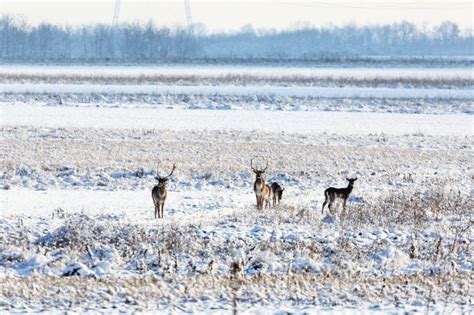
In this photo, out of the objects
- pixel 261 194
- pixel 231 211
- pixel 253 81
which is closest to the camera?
pixel 261 194

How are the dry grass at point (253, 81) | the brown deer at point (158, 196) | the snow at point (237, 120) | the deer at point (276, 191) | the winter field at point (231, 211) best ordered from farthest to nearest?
the dry grass at point (253, 81), the snow at point (237, 120), the deer at point (276, 191), the brown deer at point (158, 196), the winter field at point (231, 211)

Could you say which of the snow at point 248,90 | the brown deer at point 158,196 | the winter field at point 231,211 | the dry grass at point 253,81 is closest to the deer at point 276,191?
the winter field at point 231,211

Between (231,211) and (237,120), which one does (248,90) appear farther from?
(231,211)

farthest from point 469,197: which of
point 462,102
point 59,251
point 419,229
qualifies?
point 462,102

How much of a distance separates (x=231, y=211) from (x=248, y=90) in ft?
95.5

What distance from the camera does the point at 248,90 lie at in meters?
43.8

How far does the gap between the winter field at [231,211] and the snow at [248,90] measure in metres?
4.89

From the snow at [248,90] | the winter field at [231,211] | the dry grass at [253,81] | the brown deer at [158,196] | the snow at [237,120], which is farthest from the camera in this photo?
the dry grass at [253,81]

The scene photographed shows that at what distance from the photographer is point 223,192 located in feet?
57.3

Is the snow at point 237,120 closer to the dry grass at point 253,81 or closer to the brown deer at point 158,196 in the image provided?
the brown deer at point 158,196

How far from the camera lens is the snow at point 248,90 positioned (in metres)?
40.8

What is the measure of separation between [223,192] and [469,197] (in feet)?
15.4

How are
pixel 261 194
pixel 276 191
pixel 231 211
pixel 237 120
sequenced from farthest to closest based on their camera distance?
pixel 237 120 < pixel 276 191 < pixel 231 211 < pixel 261 194

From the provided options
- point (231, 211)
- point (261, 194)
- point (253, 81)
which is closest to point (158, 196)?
point (231, 211)
